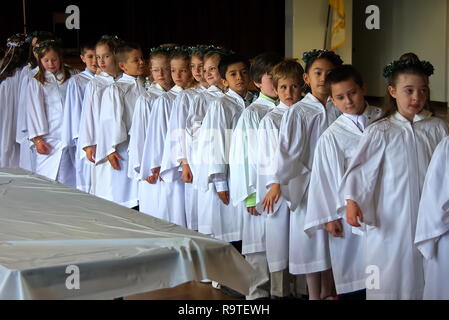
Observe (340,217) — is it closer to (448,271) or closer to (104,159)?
(448,271)

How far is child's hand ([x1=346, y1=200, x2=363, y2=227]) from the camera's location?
3.07 m

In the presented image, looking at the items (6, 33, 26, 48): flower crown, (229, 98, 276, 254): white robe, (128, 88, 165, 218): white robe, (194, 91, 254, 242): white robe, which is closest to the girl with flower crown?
(229, 98, 276, 254): white robe

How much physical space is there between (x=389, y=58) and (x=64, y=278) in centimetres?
648

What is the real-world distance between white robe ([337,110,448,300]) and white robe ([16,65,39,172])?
3.23 meters

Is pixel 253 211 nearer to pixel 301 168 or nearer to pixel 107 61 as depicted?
pixel 301 168

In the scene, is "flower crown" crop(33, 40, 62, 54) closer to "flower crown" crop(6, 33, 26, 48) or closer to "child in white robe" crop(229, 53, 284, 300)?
"flower crown" crop(6, 33, 26, 48)

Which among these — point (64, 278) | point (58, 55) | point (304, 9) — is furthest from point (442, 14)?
point (64, 278)

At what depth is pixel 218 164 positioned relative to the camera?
4055 mm

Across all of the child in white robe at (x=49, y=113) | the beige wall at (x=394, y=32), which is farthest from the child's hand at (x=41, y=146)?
the beige wall at (x=394, y=32)

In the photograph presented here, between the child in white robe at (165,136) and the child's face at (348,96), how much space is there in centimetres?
149

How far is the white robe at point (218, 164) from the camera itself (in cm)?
405

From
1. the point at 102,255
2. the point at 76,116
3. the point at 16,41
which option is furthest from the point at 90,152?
the point at 102,255

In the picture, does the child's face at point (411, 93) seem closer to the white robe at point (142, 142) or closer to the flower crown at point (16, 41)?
the white robe at point (142, 142)
